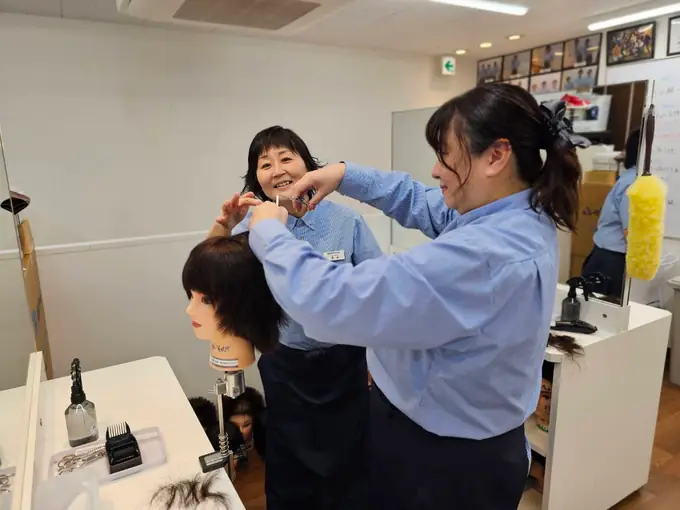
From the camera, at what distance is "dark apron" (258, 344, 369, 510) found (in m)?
1.48

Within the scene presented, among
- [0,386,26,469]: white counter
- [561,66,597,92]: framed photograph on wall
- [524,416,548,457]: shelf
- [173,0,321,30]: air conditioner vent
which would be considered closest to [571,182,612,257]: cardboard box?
[524,416,548,457]: shelf

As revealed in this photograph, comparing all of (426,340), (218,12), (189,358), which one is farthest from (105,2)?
(426,340)

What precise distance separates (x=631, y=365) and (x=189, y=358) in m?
2.10

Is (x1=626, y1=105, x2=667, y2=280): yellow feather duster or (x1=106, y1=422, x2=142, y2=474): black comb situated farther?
(x1=626, y1=105, x2=667, y2=280): yellow feather duster

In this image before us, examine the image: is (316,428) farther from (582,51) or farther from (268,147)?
(582,51)

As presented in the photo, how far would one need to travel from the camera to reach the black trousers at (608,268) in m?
1.80

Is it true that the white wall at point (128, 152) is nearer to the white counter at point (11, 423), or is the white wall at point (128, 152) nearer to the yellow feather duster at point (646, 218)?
the white counter at point (11, 423)

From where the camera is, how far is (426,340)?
30.5 inches

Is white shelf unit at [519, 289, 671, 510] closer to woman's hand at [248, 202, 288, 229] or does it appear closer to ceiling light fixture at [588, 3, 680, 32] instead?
woman's hand at [248, 202, 288, 229]

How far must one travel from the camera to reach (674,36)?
282 cm

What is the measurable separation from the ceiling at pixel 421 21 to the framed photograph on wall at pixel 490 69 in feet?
1.05

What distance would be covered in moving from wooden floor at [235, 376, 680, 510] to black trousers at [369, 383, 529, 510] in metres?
1.28

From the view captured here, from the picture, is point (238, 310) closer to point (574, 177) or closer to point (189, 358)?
point (574, 177)

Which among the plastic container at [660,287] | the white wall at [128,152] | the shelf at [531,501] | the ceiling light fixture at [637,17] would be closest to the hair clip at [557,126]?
the shelf at [531,501]
